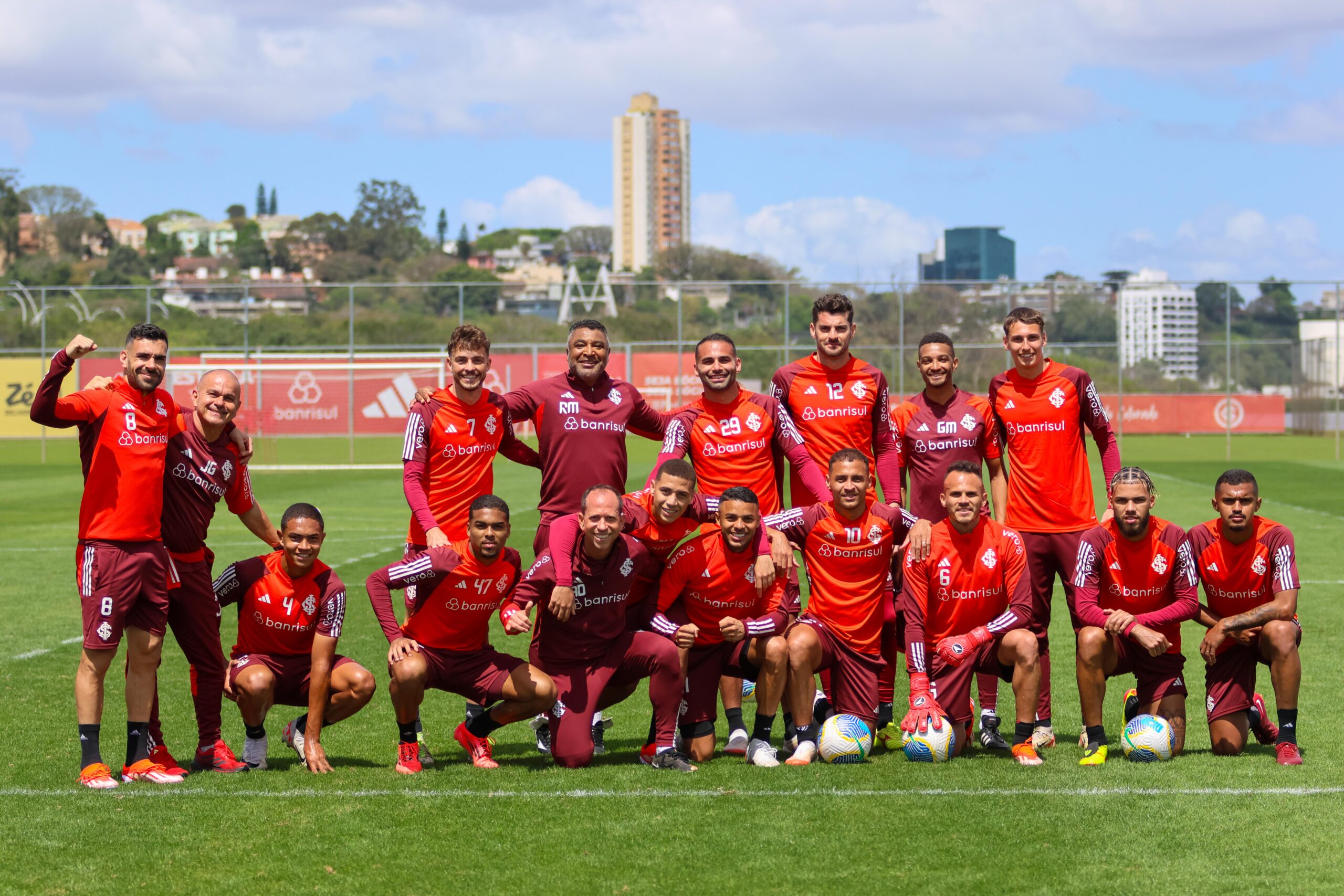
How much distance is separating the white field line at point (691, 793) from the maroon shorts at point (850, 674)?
755 mm

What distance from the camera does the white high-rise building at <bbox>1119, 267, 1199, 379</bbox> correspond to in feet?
127

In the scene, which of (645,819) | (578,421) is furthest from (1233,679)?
(578,421)

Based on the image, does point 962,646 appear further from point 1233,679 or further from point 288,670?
point 288,670

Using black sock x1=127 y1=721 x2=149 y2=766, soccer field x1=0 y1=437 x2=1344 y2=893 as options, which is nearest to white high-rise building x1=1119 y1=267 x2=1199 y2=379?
soccer field x1=0 y1=437 x2=1344 y2=893

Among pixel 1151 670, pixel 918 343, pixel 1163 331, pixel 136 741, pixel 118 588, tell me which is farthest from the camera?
pixel 1163 331

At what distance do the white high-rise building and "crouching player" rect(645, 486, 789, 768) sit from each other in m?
34.4

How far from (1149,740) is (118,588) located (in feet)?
14.5

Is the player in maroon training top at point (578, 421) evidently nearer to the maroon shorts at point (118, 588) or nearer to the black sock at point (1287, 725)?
the maroon shorts at point (118, 588)

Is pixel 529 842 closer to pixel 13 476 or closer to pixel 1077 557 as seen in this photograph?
pixel 1077 557

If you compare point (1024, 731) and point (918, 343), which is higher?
point (918, 343)

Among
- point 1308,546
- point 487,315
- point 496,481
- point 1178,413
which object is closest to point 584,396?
point 1308,546

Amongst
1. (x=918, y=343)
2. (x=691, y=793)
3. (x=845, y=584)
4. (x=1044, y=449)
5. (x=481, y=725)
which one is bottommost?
(x=691, y=793)

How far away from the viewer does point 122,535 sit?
222 inches

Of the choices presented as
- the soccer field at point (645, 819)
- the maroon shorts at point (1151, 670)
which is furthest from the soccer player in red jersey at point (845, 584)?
the maroon shorts at point (1151, 670)
